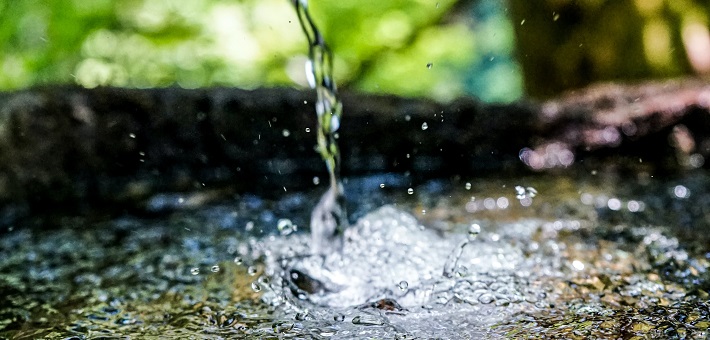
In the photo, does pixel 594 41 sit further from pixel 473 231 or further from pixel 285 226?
pixel 285 226

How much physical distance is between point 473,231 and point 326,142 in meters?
0.91

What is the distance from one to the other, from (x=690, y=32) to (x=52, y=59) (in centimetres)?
595

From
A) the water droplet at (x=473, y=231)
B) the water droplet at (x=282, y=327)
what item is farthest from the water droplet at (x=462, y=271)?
the water droplet at (x=282, y=327)

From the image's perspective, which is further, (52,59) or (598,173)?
(52,59)

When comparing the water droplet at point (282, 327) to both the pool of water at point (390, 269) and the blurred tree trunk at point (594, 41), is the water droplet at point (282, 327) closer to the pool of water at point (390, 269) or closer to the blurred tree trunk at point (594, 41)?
the pool of water at point (390, 269)

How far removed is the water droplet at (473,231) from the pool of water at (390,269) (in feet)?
0.04

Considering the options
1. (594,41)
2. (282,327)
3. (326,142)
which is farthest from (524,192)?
(594,41)

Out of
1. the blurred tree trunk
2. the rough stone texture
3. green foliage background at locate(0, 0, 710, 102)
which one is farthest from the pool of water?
green foliage background at locate(0, 0, 710, 102)

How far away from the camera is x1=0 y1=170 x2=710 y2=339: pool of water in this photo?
4.01ft

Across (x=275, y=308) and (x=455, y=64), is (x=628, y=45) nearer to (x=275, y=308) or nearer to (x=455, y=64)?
(x=275, y=308)

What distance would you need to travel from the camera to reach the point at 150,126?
2635 millimetres

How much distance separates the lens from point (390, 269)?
1.65 m

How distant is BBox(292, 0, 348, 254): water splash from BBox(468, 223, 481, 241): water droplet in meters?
0.43

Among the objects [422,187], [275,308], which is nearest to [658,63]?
[422,187]
